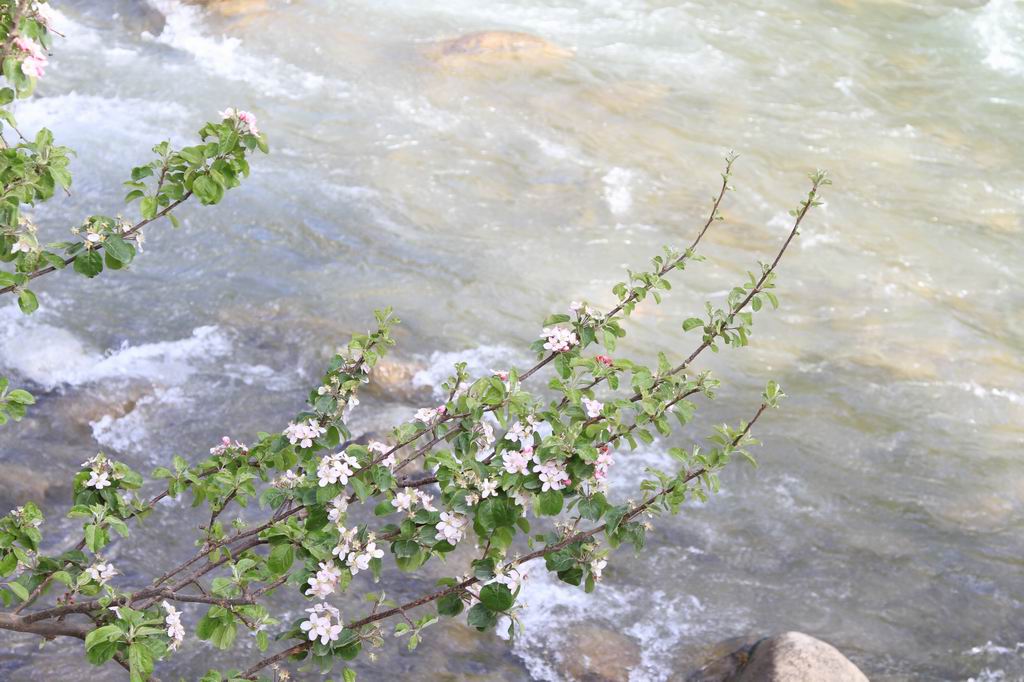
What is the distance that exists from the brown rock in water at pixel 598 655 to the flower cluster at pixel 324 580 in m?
2.00

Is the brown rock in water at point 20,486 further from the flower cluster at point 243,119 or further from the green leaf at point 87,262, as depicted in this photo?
the flower cluster at point 243,119

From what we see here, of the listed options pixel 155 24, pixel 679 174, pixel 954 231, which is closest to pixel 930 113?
pixel 954 231

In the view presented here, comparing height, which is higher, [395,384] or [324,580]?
[324,580]

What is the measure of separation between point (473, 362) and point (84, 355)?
2.11m

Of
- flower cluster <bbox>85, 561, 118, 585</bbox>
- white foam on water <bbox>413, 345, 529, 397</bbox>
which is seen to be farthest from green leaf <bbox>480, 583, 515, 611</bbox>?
white foam on water <bbox>413, 345, 529, 397</bbox>

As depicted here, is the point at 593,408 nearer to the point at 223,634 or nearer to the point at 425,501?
the point at 425,501

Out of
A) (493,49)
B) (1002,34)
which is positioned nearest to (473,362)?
(493,49)

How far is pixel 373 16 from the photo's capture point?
10773 mm

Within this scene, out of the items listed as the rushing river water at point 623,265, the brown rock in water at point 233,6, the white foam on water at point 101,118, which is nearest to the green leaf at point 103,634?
the rushing river water at point 623,265

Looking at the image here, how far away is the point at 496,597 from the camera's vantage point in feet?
7.91

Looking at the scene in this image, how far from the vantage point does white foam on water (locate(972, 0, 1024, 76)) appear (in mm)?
11016

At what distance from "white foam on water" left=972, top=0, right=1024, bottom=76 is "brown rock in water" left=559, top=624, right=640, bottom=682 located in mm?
8739

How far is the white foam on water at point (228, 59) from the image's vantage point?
9.35 metres

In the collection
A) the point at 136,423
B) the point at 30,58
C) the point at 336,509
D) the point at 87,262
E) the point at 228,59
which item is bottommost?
the point at 136,423
